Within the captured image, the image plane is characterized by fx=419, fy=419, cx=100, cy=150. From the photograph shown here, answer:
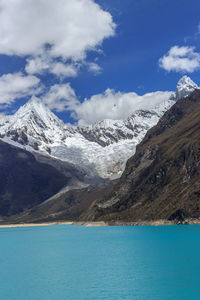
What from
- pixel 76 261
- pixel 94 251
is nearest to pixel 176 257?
pixel 76 261

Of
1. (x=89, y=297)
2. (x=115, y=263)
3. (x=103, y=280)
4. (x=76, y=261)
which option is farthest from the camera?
(x=76, y=261)

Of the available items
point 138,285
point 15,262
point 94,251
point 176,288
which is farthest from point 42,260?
point 176,288

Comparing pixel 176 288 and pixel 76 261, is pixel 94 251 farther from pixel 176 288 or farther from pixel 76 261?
pixel 176 288

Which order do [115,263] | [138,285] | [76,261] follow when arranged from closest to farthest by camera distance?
[138,285]
[115,263]
[76,261]

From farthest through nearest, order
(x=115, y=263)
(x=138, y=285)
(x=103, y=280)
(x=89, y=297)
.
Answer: (x=115, y=263) < (x=103, y=280) < (x=138, y=285) < (x=89, y=297)

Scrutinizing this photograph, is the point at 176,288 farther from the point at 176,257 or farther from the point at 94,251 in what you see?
the point at 94,251

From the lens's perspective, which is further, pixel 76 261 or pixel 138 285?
pixel 76 261

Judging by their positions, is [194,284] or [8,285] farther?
[8,285]

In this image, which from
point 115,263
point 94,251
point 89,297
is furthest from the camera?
point 94,251
